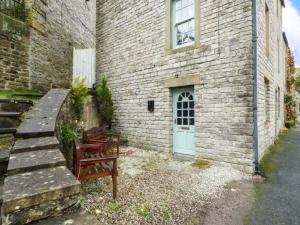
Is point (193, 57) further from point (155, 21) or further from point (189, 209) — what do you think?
point (189, 209)

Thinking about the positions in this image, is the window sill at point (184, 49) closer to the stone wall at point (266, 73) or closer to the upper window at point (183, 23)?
the upper window at point (183, 23)

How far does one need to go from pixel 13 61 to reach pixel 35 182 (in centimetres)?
658

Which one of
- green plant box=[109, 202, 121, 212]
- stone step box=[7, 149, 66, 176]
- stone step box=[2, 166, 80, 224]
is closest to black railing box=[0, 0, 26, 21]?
stone step box=[7, 149, 66, 176]

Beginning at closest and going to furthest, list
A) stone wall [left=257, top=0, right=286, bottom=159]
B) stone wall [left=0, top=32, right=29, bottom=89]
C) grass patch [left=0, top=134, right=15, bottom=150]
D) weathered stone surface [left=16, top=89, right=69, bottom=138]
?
weathered stone surface [left=16, top=89, right=69, bottom=138] < grass patch [left=0, top=134, right=15, bottom=150] < stone wall [left=257, top=0, right=286, bottom=159] < stone wall [left=0, top=32, right=29, bottom=89]

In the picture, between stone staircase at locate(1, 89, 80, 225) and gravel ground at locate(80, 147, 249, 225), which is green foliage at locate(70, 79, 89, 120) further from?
stone staircase at locate(1, 89, 80, 225)

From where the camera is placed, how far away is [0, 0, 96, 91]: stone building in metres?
6.59

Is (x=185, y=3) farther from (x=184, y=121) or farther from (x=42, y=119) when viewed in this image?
(x=42, y=119)

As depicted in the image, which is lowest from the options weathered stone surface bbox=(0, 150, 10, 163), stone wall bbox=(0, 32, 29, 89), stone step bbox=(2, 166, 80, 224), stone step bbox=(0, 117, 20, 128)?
stone step bbox=(2, 166, 80, 224)

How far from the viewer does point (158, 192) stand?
3734mm

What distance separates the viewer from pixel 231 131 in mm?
5273

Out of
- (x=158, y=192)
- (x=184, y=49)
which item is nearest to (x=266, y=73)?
(x=184, y=49)

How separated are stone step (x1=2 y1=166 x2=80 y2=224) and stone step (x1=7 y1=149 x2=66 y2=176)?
2.6 inches

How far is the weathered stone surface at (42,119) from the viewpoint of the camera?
2.60 m

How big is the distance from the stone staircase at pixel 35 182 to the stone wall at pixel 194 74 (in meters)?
4.25
